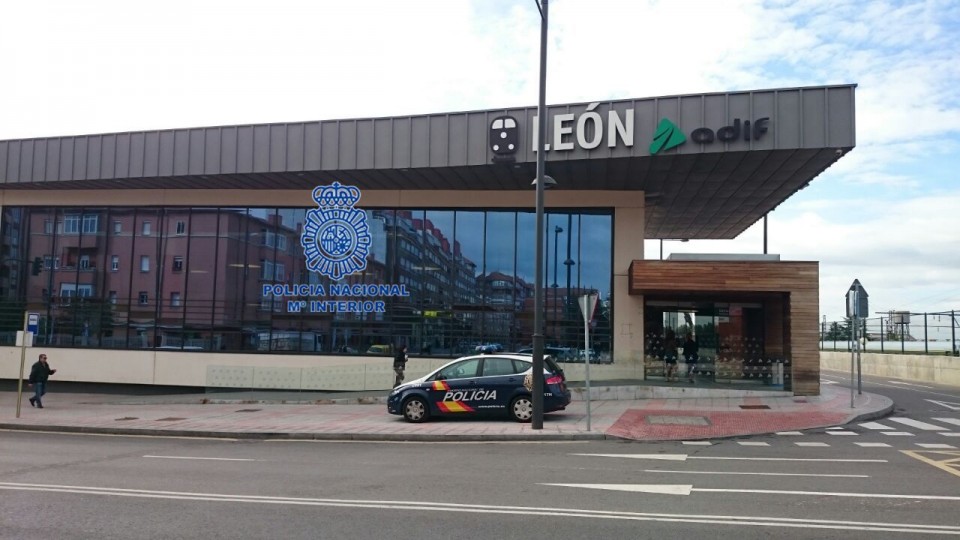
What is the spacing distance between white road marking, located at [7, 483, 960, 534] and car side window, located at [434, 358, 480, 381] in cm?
832

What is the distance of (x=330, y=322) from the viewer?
23.9m

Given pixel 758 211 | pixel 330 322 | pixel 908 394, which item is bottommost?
pixel 908 394

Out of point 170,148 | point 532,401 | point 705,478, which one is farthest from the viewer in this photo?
point 170,148

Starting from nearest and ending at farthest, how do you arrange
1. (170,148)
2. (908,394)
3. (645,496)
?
(645,496)
(170,148)
(908,394)

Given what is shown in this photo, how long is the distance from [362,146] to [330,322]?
600 centimetres

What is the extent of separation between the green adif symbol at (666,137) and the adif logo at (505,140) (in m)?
3.64

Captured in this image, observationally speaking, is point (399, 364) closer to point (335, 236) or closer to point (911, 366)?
point (335, 236)

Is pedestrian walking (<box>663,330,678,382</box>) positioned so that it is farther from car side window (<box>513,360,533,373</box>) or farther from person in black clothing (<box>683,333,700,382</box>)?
car side window (<box>513,360,533,373</box>)

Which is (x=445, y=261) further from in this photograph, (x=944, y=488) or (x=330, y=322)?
(x=944, y=488)

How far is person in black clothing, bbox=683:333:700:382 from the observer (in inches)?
818

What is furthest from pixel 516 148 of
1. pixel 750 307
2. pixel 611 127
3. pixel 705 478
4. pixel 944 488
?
pixel 944 488

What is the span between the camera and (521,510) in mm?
7617

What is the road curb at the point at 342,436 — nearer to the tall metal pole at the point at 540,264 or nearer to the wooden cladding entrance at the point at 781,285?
the tall metal pole at the point at 540,264

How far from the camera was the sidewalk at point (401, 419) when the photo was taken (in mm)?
14680
